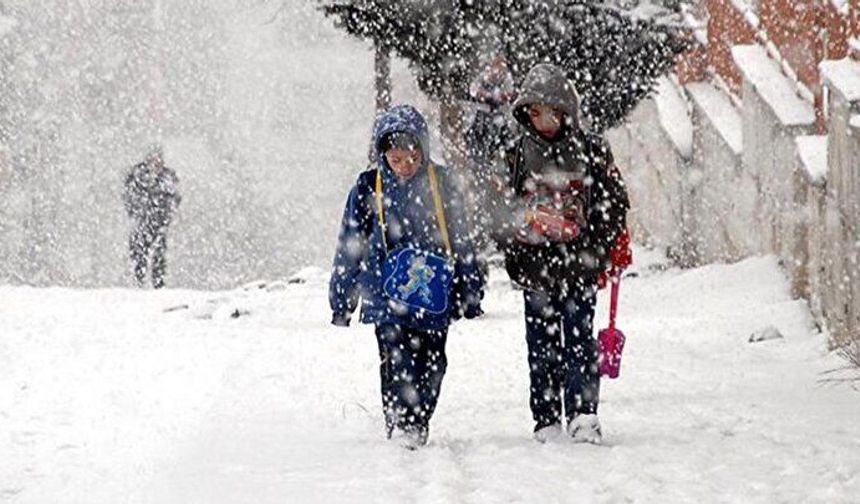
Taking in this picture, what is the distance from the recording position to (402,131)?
6277 mm

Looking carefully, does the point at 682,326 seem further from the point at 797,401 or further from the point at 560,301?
the point at 560,301

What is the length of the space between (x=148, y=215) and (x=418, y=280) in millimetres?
12789

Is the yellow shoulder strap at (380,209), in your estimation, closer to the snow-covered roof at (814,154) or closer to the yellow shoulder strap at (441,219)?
the yellow shoulder strap at (441,219)

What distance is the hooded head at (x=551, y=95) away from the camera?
20.7ft

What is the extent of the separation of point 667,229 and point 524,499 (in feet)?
39.9

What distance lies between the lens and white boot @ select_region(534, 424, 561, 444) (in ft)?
21.2

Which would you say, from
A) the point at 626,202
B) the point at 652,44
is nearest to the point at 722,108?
the point at 652,44

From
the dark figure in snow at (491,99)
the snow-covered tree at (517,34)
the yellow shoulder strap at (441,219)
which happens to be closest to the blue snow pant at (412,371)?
the yellow shoulder strap at (441,219)

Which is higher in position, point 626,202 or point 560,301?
point 626,202

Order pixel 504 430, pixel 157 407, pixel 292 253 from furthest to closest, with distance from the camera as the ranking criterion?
pixel 292 253 → pixel 157 407 → pixel 504 430

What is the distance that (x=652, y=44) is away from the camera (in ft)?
44.1

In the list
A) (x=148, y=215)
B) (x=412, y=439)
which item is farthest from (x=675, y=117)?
(x=412, y=439)

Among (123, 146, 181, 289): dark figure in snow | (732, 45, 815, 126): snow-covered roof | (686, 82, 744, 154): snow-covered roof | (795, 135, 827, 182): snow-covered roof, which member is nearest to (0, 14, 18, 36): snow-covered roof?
(123, 146, 181, 289): dark figure in snow

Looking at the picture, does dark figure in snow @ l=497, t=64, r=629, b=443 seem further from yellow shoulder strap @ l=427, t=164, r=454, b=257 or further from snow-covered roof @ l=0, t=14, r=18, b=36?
snow-covered roof @ l=0, t=14, r=18, b=36
